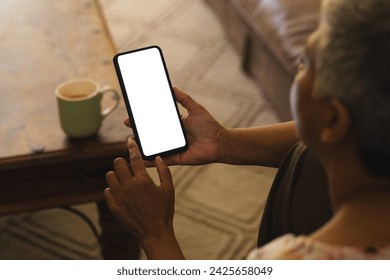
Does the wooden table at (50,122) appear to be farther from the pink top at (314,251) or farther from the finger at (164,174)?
the pink top at (314,251)

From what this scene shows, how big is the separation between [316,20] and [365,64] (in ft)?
4.37

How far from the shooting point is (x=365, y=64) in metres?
0.56

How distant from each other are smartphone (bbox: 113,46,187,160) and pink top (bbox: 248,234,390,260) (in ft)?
1.23

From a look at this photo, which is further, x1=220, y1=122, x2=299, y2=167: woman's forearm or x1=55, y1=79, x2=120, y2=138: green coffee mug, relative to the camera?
x1=55, y1=79, x2=120, y2=138: green coffee mug

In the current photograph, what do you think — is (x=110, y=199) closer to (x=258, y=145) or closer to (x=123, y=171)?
(x=123, y=171)

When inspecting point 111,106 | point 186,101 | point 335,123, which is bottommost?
point 111,106

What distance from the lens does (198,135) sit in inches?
39.9

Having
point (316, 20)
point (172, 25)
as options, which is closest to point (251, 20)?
point (316, 20)

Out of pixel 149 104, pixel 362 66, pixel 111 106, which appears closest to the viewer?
pixel 362 66

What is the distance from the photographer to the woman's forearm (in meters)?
1.00

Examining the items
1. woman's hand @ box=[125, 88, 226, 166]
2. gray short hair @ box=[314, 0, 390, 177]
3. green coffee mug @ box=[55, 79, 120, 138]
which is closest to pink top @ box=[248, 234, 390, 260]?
gray short hair @ box=[314, 0, 390, 177]

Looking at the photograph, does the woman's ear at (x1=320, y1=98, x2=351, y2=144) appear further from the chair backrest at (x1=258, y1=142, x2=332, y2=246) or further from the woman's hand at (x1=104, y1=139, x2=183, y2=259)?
the woman's hand at (x1=104, y1=139, x2=183, y2=259)

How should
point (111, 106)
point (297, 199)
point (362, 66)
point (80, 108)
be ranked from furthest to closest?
point (111, 106) → point (80, 108) → point (297, 199) → point (362, 66)

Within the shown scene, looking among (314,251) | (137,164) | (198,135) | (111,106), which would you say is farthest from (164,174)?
(111,106)
